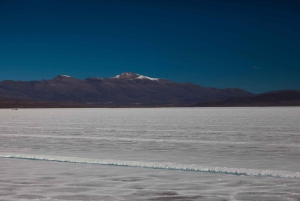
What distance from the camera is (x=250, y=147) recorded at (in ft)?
47.2

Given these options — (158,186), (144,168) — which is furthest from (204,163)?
(158,186)

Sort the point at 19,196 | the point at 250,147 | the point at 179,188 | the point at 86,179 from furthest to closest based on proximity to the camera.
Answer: the point at 250,147 < the point at 86,179 < the point at 179,188 < the point at 19,196

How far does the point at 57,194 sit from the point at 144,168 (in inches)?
126

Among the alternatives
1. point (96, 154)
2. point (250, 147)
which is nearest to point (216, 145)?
point (250, 147)

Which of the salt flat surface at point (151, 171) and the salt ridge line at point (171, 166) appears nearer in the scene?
the salt flat surface at point (151, 171)

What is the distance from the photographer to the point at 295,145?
14.9m

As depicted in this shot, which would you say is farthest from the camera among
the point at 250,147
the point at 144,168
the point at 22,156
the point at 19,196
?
the point at 250,147

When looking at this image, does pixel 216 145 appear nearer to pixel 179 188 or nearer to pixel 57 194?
pixel 179 188

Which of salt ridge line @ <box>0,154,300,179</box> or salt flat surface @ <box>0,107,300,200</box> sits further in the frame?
salt ridge line @ <box>0,154,300,179</box>

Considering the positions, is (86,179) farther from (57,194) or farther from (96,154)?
(96,154)

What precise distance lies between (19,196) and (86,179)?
1.74 meters

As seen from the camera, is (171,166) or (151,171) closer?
(151,171)

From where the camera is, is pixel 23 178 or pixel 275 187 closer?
pixel 275 187

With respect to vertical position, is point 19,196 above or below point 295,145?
below
